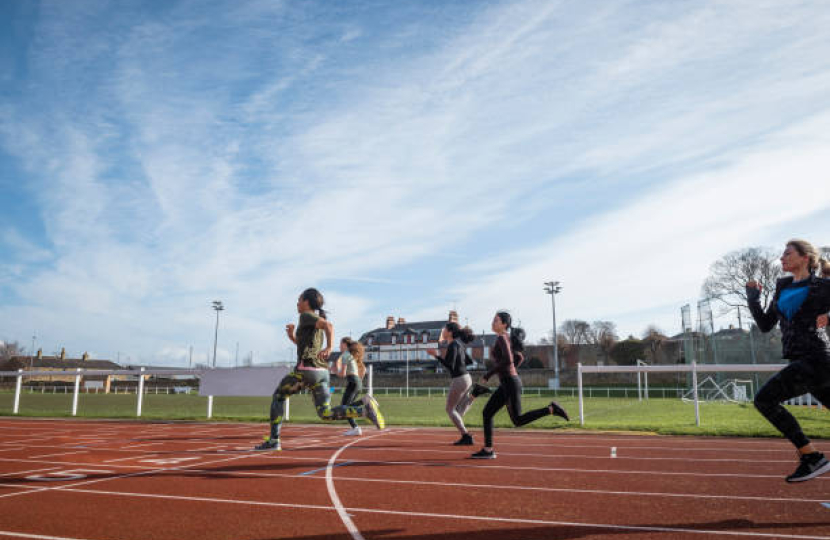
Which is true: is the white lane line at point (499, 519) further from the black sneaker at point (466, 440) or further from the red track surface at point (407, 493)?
the black sneaker at point (466, 440)

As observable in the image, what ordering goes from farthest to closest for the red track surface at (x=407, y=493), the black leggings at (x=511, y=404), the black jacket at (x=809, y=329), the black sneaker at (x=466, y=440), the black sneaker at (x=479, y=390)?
1. the black sneaker at (x=466, y=440)
2. the black sneaker at (x=479, y=390)
3. the black leggings at (x=511, y=404)
4. the black jacket at (x=809, y=329)
5. the red track surface at (x=407, y=493)

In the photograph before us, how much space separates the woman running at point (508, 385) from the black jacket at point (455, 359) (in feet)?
3.53

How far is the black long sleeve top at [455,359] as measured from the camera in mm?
8656

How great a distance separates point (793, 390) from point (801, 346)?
15.3 inches

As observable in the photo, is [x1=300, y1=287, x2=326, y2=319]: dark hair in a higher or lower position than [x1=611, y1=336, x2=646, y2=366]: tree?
lower

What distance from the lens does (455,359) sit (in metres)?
8.65

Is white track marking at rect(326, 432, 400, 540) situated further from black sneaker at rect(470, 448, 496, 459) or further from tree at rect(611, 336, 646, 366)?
tree at rect(611, 336, 646, 366)

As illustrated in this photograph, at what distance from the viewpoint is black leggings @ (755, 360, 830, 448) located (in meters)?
4.52

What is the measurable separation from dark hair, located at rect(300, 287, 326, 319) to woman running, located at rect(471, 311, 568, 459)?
2.48 meters

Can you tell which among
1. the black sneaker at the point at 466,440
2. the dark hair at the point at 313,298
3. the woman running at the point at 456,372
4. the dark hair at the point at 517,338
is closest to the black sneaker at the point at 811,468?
the dark hair at the point at 517,338

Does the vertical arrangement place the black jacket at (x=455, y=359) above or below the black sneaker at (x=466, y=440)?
above

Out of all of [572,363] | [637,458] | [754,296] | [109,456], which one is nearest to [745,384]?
[637,458]

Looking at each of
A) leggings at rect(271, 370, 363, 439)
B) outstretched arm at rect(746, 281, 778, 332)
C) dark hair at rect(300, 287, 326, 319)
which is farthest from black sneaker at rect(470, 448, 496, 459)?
outstretched arm at rect(746, 281, 778, 332)

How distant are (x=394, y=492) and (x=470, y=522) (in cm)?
138
